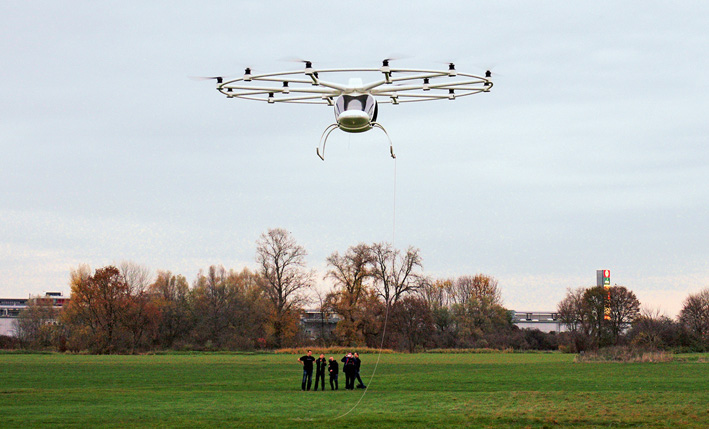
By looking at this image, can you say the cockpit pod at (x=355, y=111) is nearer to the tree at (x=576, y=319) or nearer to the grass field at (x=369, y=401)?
the grass field at (x=369, y=401)

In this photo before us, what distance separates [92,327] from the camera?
310ft

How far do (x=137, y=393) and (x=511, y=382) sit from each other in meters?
17.7

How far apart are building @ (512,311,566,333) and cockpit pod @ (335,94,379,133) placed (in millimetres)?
123081

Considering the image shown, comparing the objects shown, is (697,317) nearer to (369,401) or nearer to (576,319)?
(576,319)

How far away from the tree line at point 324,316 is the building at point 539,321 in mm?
26505

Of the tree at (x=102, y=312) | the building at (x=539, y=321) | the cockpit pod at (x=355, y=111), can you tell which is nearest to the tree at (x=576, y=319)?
the building at (x=539, y=321)

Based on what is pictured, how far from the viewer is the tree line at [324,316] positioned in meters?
90.7

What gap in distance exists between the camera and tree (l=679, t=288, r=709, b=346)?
85625 millimetres

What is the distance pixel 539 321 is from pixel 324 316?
5640 cm

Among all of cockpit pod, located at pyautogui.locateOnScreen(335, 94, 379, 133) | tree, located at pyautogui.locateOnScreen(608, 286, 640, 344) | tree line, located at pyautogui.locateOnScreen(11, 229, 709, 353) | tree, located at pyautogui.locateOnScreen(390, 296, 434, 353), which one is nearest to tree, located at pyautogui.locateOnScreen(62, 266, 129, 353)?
tree line, located at pyautogui.locateOnScreen(11, 229, 709, 353)

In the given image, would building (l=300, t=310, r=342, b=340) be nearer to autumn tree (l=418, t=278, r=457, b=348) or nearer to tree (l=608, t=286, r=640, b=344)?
autumn tree (l=418, t=278, r=457, b=348)

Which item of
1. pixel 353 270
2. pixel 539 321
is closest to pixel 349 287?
pixel 353 270

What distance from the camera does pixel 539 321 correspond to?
483 feet

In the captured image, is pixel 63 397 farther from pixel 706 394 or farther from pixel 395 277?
pixel 395 277
